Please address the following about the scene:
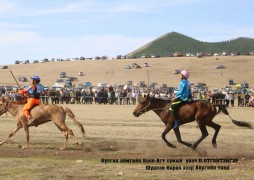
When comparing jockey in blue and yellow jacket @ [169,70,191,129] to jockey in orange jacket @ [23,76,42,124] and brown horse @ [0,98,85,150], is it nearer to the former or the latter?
brown horse @ [0,98,85,150]

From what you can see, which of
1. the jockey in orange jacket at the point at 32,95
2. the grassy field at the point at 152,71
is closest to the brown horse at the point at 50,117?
the jockey in orange jacket at the point at 32,95

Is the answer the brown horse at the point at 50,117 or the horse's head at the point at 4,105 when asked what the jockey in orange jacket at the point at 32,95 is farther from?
the horse's head at the point at 4,105

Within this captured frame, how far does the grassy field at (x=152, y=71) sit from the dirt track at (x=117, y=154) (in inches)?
2331

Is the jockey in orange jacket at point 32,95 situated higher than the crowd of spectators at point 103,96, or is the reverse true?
the jockey in orange jacket at point 32,95

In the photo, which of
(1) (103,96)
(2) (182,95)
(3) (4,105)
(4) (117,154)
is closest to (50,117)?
(3) (4,105)

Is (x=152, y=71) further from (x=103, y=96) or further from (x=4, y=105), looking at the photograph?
(x=4, y=105)

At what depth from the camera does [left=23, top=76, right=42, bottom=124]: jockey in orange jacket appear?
18594 mm

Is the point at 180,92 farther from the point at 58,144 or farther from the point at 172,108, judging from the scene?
the point at 58,144

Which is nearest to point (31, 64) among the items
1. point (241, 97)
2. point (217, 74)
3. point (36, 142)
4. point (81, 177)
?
point (217, 74)

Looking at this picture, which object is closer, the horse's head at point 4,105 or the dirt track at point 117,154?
the dirt track at point 117,154

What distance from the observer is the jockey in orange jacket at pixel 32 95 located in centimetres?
1859

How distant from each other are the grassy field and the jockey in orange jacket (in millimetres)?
64326

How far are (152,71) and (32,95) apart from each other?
3361 inches

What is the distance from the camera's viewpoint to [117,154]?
16.9 m
